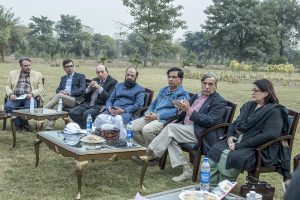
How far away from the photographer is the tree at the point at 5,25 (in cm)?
3441

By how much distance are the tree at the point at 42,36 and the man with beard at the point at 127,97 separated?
4248cm

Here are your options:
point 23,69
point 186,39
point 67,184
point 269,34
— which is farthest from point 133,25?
point 67,184

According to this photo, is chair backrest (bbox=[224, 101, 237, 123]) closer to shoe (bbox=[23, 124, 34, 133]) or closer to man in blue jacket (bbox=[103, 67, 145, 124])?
man in blue jacket (bbox=[103, 67, 145, 124])

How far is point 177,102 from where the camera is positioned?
196 inches

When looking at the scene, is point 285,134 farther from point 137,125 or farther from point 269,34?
point 269,34

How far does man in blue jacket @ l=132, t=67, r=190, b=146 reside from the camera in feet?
17.6

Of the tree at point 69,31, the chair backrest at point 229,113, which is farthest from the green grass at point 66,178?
the tree at point 69,31

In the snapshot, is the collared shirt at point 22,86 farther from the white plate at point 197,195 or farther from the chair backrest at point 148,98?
the white plate at point 197,195

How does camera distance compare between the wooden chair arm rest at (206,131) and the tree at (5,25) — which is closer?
the wooden chair arm rest at (206,131)

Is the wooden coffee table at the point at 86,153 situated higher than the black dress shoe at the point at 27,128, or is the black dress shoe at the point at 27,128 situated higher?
the wooden coffee table at the point at 86,153

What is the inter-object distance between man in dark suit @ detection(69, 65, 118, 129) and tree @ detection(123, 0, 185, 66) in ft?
109

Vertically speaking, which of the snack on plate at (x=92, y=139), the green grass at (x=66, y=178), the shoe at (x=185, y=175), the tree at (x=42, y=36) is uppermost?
the tree at (x=42, y=36)

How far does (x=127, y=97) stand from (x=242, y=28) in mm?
43482

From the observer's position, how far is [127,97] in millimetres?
6250
